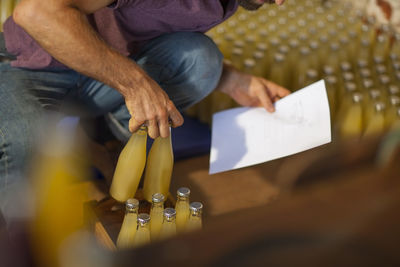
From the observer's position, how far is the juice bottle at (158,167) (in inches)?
44.1

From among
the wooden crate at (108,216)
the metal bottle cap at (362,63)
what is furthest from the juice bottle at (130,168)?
the metal bottle cap at (362,63)

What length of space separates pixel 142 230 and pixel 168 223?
0.05 meters

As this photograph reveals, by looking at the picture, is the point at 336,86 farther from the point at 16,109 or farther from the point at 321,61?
the point at 16,109

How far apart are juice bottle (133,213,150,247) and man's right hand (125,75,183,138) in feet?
0.56

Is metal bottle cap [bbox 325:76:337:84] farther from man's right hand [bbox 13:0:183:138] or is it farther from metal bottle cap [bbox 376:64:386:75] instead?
man's right hand [bbox 13:0:183:138]

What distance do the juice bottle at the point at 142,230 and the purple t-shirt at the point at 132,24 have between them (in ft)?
1.59

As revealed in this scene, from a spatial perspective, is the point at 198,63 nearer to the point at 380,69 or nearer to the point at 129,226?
the point at 129,226

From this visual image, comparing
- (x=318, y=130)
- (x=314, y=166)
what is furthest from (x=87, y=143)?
(x=314, y=166)

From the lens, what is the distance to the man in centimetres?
96

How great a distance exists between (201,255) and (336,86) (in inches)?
57.8

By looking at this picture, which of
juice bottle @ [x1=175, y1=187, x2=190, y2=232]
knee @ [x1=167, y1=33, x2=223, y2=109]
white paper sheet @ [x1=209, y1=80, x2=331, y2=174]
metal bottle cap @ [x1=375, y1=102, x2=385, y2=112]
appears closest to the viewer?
juice bottle @ [x1=175, y1=187, x2=190, y2=232]

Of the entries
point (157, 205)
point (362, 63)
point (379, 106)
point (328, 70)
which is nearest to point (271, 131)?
point (157, 205)

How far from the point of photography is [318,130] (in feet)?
3.78

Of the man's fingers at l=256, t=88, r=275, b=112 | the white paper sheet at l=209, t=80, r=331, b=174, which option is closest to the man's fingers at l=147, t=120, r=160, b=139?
the white paper sheet at l=209, t=80, r=331, b=174
